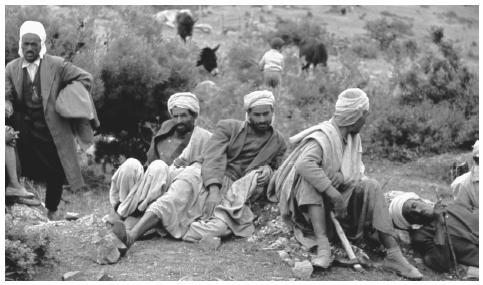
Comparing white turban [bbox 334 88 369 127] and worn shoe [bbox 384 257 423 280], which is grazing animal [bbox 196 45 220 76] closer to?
white turban [bbox 334 88 369 127]

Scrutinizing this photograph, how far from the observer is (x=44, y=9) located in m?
11.9

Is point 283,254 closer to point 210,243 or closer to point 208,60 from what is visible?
point 210,243

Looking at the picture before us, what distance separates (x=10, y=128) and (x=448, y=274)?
3.55 metres

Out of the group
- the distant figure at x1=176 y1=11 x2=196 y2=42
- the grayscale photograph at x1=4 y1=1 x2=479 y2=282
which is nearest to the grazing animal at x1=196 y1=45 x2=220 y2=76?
the distant figure at x1=176 y1=11 x2=196 y2=42

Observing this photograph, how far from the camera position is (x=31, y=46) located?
737 centimetres

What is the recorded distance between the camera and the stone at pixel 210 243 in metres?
6.30

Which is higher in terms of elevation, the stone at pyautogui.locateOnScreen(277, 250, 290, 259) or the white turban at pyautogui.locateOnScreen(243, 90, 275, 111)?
the white turban at pyautogui.locateOnScreen(243, 90, 275, 111)

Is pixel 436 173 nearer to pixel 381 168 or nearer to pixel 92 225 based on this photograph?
pixel 381 168

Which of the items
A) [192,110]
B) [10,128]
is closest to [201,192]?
[192,110]

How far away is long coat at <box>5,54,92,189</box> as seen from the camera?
744 centimetres

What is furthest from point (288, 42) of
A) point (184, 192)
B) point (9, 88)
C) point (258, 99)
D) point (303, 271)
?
point (303, 271)

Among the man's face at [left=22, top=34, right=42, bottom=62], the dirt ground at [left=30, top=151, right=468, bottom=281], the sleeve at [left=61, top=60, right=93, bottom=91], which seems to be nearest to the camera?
the dirt ground at [left=30, top=151, right=468, bottom=281]

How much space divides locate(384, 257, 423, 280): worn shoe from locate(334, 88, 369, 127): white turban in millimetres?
1026

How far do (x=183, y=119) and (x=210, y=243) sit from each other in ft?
3.56
